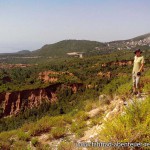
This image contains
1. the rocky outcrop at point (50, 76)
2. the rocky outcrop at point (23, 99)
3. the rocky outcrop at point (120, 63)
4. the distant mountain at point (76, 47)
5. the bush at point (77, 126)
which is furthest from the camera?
the distant mountain at point (76, 47)

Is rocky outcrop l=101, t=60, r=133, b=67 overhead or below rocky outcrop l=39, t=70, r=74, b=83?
overhead

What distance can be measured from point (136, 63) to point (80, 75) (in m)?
58.4

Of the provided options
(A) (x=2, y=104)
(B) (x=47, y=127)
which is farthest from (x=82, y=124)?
(A) (x=2, y=104)

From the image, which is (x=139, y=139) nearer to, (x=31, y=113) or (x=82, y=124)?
(x=82, y=124)

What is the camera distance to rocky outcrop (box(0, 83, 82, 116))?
2114 inches

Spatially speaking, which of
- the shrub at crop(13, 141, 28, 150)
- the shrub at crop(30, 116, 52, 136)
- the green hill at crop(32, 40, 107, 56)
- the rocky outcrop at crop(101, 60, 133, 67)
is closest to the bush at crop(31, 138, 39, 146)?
the shrub at crop(13, 141, 28, 150)

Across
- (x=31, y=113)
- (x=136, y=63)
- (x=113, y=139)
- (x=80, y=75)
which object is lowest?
(x=31, y=113)

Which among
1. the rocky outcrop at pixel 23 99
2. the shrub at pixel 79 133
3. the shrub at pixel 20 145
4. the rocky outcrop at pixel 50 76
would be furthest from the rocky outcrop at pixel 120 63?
the shrub at pixel 20 145

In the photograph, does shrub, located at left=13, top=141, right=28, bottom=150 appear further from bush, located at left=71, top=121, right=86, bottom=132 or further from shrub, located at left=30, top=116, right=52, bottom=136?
bush, located at left=71, top=121, right=86, bottom=132

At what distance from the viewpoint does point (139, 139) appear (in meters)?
4.96

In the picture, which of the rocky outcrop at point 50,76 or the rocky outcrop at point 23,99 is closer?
the rocky outcrop at point 23,99

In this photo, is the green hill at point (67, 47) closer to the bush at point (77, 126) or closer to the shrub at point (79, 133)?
the bush at point (77, 126)

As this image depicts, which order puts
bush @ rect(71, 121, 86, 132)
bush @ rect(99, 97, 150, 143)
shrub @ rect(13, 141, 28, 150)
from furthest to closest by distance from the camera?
bush @ rect(71, 121, 86, 132), shrub @ rect(13, 141, 28, 150), bush @ rect(99, 97, 150, 143)

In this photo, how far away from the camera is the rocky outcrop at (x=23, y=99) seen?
53.7 metres
